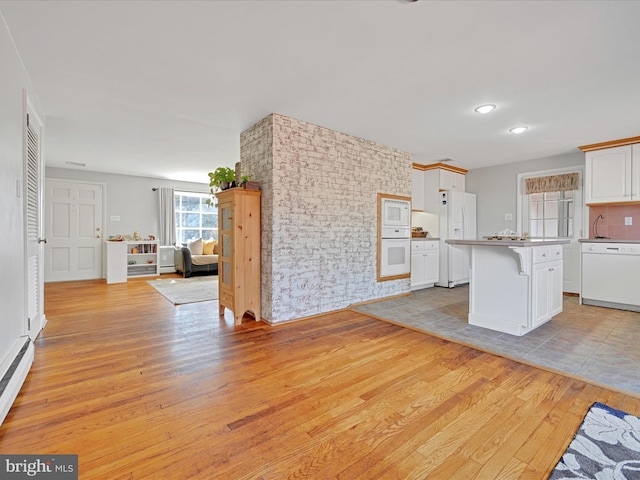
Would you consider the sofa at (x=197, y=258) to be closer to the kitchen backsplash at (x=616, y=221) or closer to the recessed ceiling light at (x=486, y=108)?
the recessed ceiling light at (x=486, y=108)

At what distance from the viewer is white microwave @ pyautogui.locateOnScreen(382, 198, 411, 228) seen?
15.4 feet

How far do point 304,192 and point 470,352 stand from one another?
94.5 inches

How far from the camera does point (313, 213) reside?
380cm

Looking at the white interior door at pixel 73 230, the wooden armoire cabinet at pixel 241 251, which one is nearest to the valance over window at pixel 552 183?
the wooden armoire cabinet at pixel 241 251

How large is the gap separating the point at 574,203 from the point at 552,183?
48 cm

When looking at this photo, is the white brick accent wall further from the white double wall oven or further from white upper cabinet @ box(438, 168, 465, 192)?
white upper cabinet @ box(438, 168, 465, 192)

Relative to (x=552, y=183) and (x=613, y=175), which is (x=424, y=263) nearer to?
(x=552, y=183)

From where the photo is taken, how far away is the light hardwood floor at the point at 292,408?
55.3 inches

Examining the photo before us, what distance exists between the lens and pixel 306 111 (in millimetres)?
3406

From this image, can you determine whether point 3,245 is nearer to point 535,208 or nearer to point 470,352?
point 470,352

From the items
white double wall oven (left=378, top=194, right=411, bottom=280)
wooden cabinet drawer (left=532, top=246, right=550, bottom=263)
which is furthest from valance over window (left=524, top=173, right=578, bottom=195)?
wooden cabinet drawer (left=532, top=246, right=550, bottom=263)

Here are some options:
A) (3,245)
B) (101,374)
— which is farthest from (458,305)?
(3,245)

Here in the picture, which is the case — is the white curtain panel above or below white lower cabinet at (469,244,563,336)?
above

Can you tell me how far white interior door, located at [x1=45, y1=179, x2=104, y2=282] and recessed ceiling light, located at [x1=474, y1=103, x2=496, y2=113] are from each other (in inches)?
296
